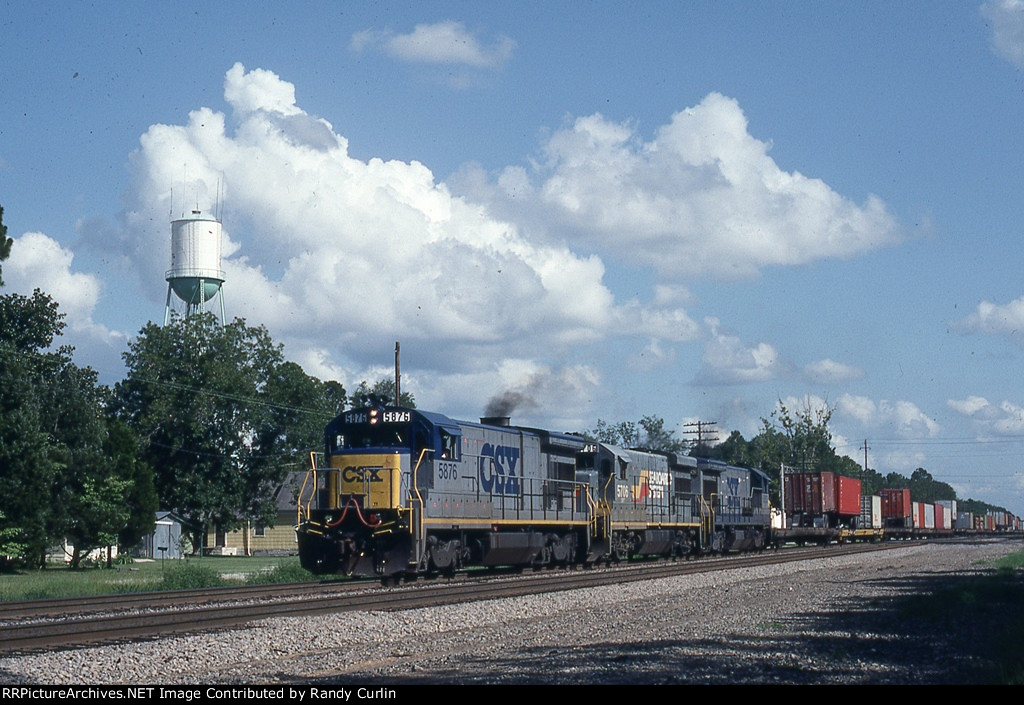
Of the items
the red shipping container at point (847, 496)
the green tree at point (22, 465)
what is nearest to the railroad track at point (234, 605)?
the green tree at point (22, 465)

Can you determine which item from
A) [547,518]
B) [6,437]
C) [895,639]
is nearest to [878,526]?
[547,518]

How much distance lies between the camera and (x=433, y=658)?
1240 cm

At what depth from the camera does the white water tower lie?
70.8 meters

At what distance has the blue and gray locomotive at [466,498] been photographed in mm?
23438

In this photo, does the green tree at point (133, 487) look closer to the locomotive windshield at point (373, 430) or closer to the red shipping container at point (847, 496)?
the locomotive windshield at point (373, 430)

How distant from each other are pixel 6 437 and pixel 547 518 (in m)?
22.4

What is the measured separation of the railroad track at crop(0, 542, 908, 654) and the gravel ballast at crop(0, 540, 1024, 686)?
969mm

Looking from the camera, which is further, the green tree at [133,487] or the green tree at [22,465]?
the green tree at [133,487]

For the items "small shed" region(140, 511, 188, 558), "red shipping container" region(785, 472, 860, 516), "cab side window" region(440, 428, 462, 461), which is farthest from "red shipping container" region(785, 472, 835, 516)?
"cab side window" region(440, 428, 462, 461)

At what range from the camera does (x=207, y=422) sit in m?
68.2

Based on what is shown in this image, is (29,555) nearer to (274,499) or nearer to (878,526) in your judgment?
(274,499)

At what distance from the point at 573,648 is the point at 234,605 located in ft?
27.3

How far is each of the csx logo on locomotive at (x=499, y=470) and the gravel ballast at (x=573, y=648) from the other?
6.99 metres

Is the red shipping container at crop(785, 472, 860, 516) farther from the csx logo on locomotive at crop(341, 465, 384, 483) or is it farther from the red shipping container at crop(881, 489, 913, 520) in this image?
the csx logo on locomotive at crop(341, 465, 384, 483)
